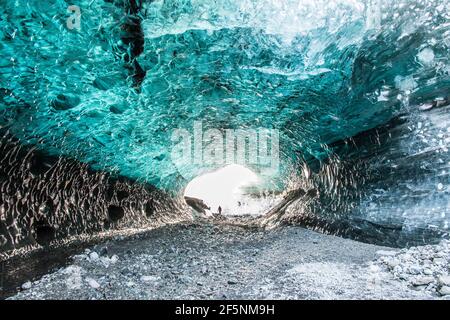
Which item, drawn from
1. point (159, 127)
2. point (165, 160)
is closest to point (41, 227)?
point (159, 127)

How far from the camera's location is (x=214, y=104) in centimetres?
577

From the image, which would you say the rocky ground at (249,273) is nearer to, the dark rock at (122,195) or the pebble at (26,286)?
the pebble at (26,286)

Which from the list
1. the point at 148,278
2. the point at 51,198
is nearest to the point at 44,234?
the point at 51,198

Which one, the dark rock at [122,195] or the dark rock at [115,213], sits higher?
the dark rock at [122,195]

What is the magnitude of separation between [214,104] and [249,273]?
11.7ft

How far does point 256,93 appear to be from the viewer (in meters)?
5.39

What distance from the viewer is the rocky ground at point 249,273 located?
2.50m

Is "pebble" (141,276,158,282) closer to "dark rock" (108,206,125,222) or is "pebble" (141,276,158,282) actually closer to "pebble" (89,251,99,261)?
"pebble" (89,251,99,261)

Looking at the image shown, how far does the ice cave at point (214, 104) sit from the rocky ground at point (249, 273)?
64 millimetres

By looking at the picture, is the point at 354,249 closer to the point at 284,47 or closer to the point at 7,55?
the point at 284,47

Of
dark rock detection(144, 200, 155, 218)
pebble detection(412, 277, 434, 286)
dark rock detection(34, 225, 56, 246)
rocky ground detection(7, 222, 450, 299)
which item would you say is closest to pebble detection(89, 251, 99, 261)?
rocky ground detection(7, 222, 450, 299)

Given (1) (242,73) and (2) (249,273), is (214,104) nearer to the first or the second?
(1) (242,73)

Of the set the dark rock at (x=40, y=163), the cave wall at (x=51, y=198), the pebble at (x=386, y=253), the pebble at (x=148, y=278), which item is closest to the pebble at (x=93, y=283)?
the pebble at (x=148, y=278)

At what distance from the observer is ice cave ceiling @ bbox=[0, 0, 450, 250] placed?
3.19m
